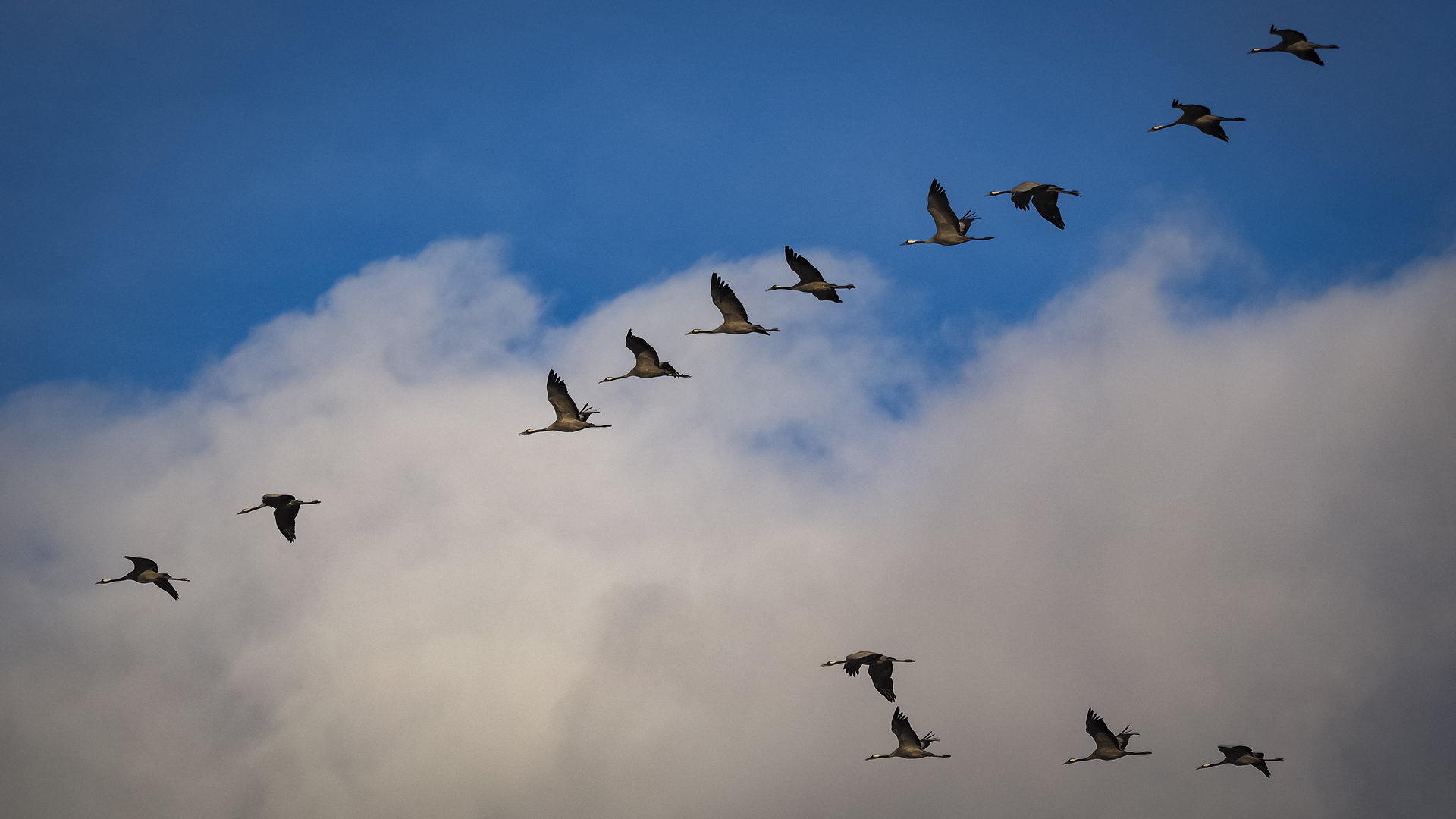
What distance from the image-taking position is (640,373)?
146ft

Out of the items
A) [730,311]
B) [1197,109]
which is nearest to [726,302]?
[730,311]

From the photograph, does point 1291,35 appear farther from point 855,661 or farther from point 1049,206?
point 855,661

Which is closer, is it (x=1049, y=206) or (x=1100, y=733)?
(x=1049, y=206)

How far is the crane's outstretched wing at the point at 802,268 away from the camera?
39.2 meters

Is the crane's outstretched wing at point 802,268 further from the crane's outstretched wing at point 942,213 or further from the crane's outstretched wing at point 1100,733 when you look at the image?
the crane's outstretched wing at point 1100,733

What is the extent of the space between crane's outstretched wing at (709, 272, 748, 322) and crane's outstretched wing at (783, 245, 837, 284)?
2.46 meters

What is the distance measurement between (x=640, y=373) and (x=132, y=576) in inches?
763

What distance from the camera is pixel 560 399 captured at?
145ft

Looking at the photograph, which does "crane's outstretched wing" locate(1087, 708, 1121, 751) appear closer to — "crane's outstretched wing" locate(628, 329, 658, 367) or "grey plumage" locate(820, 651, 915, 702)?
"grey plumage" locate(820, 651, 915, 702)

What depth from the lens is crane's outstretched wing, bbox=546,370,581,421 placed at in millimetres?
43812

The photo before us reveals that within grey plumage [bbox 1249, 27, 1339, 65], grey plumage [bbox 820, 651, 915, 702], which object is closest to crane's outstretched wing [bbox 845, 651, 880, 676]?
grey plumage [bbox 820, 651, 915, 702]

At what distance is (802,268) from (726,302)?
3.25 m

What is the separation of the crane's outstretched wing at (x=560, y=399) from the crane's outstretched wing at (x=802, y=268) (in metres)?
9.54

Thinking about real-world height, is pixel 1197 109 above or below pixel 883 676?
above
